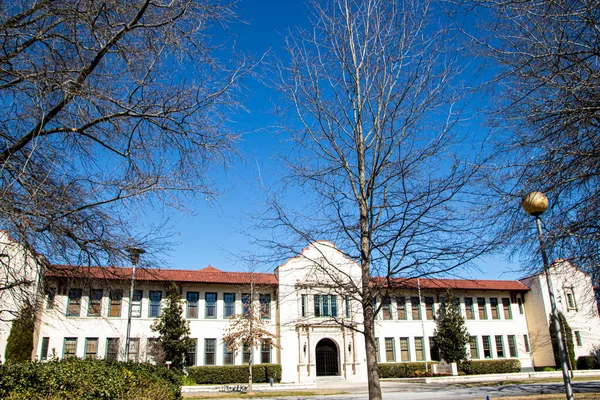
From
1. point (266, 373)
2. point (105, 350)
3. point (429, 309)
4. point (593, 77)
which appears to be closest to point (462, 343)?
point (429, 309)

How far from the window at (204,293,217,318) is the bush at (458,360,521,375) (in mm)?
19037

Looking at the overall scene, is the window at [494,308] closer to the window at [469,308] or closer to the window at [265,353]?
the window at [469,308]

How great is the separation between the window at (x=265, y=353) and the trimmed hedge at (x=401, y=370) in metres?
8.59

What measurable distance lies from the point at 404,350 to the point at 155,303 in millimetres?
19929

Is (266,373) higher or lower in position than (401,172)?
lower

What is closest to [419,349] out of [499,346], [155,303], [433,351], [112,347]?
[433,351]

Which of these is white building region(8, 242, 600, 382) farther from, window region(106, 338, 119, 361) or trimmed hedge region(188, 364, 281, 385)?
trimmed hedge region(188, 364, 281, 385)

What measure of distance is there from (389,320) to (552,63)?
34.5m

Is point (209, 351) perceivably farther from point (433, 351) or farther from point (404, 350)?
point (433, 351)

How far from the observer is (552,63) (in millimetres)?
6160

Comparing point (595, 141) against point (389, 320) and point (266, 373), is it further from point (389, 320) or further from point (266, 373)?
point (389, 320)

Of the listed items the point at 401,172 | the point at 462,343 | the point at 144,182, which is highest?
the point at 401,172

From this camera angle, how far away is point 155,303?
33.5 m

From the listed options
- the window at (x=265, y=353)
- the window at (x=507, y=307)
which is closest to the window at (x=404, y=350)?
the window at (x=507, y=307)
